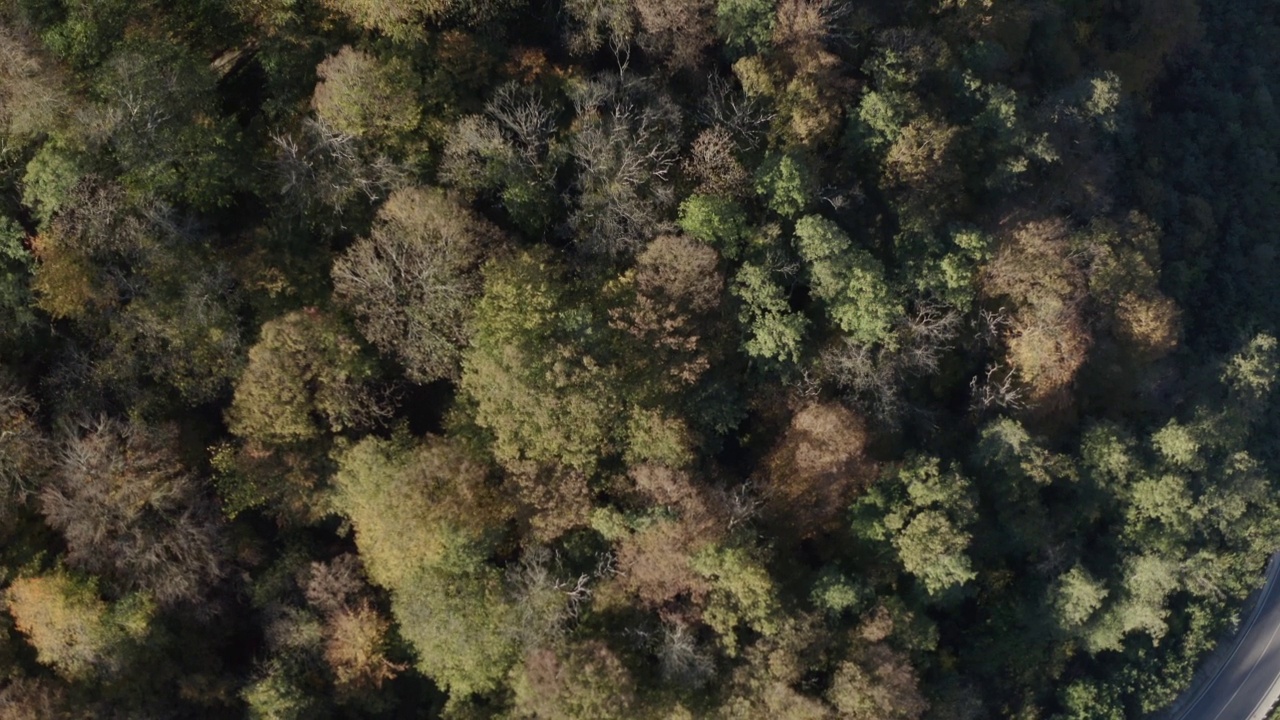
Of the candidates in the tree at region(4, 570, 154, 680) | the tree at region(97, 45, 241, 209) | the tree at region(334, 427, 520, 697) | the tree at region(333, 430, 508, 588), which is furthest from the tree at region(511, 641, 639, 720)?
the tree at region(97, 45, 241, 209)

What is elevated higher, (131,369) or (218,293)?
(218,293)

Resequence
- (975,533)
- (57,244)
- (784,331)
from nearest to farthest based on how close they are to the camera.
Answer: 1. (57,244)
2. (784,331)
3. (975,533)

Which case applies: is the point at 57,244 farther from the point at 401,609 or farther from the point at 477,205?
the point at 401,609

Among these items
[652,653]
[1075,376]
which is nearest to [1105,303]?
[1075,376]

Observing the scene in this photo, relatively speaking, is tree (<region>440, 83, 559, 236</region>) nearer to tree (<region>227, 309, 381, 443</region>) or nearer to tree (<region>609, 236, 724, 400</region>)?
tree (<region>609, 236, 724, 400</region>)

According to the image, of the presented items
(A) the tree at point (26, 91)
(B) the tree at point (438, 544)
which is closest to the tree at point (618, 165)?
(B) the tree at point (438, 544)

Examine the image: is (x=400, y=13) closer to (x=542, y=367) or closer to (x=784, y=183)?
(x=542, y=367)
